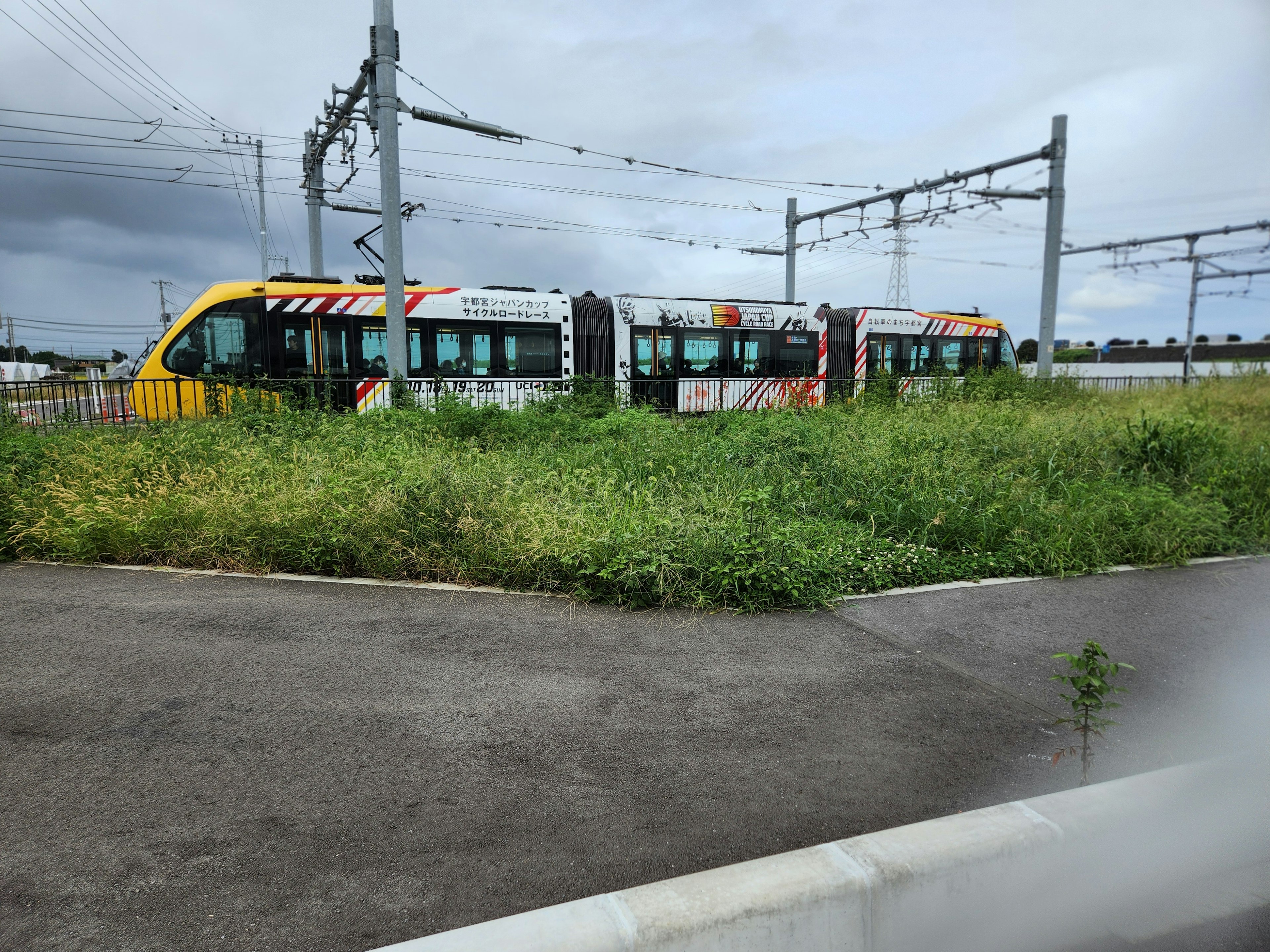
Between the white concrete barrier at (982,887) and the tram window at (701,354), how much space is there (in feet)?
57.1

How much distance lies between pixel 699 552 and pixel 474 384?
1305cm

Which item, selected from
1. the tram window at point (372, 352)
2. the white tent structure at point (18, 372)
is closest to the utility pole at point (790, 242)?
→ the tram window at point (372, 352)

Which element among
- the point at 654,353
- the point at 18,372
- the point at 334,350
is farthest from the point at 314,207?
the point at 18,372

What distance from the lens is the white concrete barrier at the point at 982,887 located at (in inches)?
81.1

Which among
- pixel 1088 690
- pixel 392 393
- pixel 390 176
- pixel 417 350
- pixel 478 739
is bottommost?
pixel 478 739

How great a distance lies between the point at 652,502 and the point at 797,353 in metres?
16.1

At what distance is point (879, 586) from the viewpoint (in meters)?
5.58

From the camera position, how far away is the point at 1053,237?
1786cm

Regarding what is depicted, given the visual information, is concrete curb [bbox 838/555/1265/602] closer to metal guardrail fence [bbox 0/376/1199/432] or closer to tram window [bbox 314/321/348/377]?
metal guardrail fence [bbox 0/376/1199/432]

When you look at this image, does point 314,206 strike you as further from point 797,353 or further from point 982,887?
point 982,887

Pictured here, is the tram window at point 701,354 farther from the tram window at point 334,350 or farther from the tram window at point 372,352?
the tram window at point 334,350

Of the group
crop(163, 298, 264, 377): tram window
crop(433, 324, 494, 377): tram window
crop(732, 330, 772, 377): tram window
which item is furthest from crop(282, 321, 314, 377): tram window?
crop(732, 330, 772, 377): tram window

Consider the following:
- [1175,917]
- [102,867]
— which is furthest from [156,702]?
[1175,917]

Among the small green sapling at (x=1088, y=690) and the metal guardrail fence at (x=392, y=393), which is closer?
the small green sapling at (x=1088, y=690)
